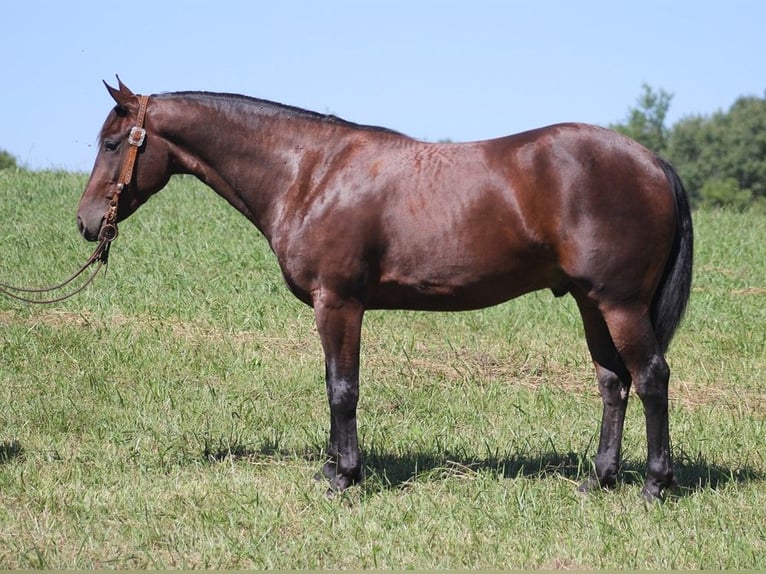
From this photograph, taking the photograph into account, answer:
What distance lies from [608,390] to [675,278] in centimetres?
86

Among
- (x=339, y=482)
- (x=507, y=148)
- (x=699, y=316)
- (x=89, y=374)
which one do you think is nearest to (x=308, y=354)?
(x=89, y=374)

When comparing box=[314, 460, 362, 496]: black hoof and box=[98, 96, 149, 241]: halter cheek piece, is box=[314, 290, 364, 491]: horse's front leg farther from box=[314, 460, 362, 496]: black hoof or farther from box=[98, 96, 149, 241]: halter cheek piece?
box=[98, 96, 149, 241]: halter cheek piece

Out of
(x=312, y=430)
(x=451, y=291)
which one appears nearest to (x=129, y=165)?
(x=451, y=291)

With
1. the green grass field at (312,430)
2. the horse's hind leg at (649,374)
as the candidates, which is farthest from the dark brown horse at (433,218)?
the green grass field at (312,430)

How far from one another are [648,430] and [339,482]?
188 centimetres

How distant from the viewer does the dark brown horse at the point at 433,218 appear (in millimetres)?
5445

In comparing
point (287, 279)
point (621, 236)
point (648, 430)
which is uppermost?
point (621, 236)

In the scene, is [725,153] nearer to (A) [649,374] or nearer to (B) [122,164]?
(A) [649,374]

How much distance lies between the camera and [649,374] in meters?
5.53

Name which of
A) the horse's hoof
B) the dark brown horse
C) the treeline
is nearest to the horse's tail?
the dark brown horse

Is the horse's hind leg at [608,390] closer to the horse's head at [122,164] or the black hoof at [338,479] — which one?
the black hoof at [338,479]

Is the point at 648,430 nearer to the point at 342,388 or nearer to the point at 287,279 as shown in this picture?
the point at 342,388

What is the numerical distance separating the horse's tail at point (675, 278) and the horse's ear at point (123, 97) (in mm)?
3224

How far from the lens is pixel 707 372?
883 cm
